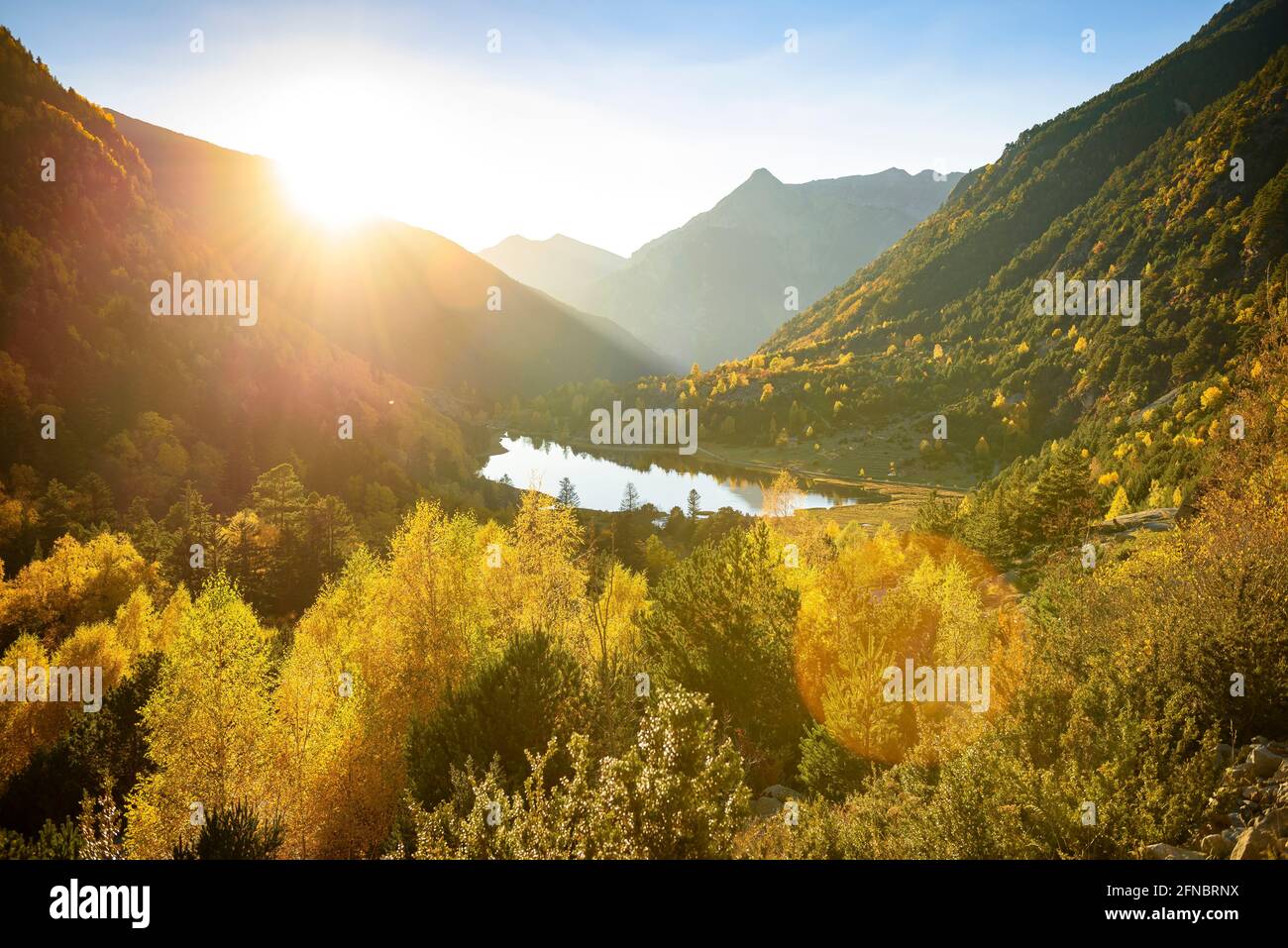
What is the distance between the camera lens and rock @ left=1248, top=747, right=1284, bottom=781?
12320 millimetres

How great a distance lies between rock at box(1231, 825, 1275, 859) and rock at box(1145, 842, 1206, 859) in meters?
0.64

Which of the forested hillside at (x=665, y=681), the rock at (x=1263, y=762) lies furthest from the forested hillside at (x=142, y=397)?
the rock at (x=1263, y=762)

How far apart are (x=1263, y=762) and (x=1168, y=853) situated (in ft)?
17.1

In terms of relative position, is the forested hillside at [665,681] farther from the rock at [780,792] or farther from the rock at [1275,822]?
the rock at [780,792]

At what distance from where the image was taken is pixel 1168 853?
31.7ft

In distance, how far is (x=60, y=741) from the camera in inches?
1188

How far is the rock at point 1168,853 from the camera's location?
9.64 meters

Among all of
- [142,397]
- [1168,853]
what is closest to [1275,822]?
[1168,853]

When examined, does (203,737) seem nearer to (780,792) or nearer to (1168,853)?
(780,792)

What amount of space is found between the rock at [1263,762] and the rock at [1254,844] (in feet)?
14.8

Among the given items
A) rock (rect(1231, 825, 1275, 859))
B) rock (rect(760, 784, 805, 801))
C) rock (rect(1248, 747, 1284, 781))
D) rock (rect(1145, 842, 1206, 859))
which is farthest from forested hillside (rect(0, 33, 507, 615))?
rock (rect(1231, 825, 1275, 859))

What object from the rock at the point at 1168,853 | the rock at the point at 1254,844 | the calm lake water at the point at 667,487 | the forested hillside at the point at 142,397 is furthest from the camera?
the calm lake water at the point at 667,487
